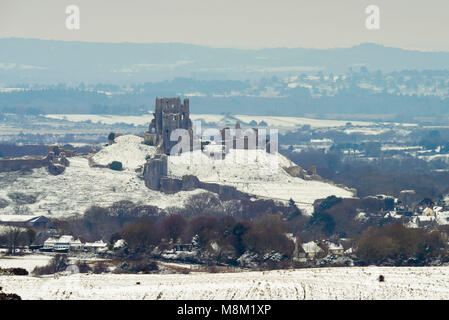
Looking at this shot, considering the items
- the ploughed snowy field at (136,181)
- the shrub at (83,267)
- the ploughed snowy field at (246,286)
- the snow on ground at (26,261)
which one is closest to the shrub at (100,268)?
the shrub at (83,267)

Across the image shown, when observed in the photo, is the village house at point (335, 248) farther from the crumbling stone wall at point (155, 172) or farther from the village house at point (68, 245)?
the crumbling stone wall at point (155, 172)

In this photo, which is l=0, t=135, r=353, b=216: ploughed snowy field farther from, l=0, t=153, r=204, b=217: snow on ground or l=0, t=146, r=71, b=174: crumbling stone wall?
l=0, t=146, r=71, b=174: crumbling stone wall

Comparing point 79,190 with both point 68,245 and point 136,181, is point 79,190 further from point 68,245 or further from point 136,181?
point 68,245
